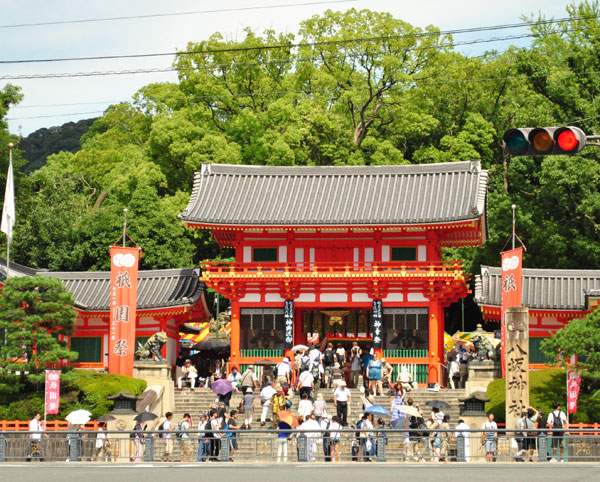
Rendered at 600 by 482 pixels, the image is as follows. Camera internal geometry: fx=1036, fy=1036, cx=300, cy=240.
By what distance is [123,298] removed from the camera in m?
40.2

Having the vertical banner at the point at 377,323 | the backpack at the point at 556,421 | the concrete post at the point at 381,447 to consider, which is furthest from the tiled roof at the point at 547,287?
the concrete post at the point at 381,447

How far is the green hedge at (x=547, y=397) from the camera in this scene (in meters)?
32.0

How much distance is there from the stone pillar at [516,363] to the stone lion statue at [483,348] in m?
7.22

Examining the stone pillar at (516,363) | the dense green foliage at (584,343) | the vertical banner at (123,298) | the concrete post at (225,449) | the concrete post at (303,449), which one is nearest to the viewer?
the concrete post at (225,449)

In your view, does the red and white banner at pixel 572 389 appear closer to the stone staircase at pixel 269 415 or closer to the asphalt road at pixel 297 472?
the stone staircase at pixel 269 415

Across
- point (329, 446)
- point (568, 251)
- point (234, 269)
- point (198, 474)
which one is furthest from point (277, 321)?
point (198, 474)

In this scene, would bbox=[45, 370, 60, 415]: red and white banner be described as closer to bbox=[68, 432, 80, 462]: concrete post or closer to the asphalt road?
bbox=[68, 432, 80, 462]: concrete post

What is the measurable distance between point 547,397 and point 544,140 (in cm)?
2063

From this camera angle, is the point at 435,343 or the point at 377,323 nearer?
the point at 435,343

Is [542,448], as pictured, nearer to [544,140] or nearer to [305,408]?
[305,408]

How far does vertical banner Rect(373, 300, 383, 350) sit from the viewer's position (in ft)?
142

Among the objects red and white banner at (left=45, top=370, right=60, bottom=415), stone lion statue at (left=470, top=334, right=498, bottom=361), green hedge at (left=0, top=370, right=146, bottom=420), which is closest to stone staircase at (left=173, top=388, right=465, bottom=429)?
stone lion statue at (left=470, top=334, right=498, bottom=361)

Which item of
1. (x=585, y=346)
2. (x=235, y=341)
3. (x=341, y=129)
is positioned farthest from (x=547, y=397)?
(x=341, y=129)

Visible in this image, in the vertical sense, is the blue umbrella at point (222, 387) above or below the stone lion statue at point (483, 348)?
below
